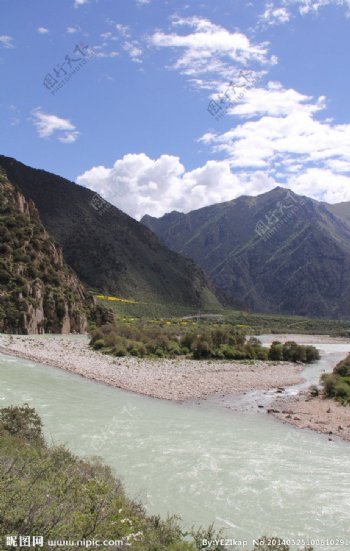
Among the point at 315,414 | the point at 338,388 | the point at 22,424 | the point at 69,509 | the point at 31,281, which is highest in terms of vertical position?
the point at 31,281

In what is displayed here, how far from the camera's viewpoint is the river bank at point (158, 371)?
29.8m

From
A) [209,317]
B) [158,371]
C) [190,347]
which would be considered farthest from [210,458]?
[209,317]

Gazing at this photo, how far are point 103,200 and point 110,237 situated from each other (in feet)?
44.4

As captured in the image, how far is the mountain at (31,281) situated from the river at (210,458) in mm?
27297

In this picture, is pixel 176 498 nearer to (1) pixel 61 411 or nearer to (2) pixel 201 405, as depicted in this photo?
(1) pixel 61 411

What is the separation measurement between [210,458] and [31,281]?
4447 cm

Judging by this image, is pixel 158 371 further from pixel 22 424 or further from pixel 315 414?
pixel 22 424

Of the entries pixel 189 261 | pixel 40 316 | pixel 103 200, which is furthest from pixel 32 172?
pixel 40 316

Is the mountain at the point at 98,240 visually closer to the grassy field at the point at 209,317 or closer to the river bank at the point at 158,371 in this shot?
the grassy field at the point at 209,317

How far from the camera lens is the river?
37.9 ft

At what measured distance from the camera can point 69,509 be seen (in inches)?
296

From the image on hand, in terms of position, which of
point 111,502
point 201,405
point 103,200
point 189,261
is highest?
point 103,200

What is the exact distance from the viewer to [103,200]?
150 metres

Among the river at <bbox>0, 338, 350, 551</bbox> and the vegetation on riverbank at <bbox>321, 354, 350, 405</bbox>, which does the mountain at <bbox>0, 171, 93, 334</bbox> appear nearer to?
the river at <bbox>0, 338, 350, 551</bbox>
